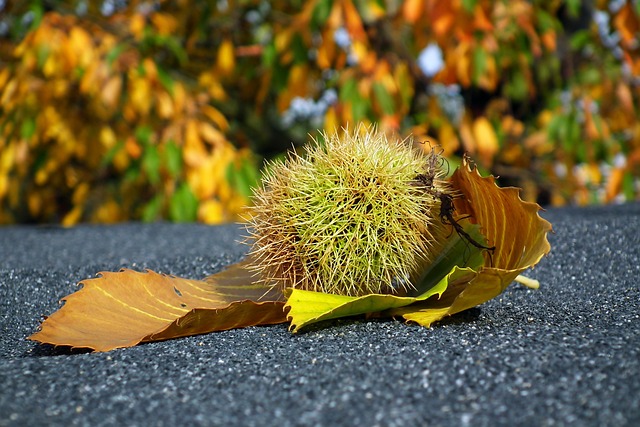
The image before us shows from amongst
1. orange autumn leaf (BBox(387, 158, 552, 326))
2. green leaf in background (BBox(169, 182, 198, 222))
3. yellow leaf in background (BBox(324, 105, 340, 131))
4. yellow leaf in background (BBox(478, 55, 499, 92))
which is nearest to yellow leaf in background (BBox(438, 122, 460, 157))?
yellow leaf in background (BBox(478, 55, 499, 92))

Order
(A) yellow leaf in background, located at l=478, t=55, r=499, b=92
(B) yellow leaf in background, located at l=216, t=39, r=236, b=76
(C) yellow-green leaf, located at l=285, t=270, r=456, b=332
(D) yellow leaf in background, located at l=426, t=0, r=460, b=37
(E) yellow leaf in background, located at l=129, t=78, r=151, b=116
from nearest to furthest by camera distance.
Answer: (C) yellow-green leaf, located at l=285, t=270, r=456, b=332 → (D) yellow leaf in background, located at l=426, t=0, r=460, b=37 → (E) yellow leaf in background, located at l=129, t=78, r=151, b=116 → (A) yellow leaf in background, located at l=478, t=55, r=499, b=92 → (B) yellow leaf in background, located at l=216, t=39, r=236, b=76

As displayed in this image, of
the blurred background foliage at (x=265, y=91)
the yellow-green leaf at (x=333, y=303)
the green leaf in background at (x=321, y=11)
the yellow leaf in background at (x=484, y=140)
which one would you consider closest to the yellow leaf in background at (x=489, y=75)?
the blurred background foliage at (x=265, y=91)

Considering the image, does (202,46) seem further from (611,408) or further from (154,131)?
(611,408)

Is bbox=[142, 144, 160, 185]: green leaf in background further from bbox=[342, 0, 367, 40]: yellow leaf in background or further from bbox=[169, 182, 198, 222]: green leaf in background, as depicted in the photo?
bbox=[342, 0, 367, 40]: yellow leaf in background

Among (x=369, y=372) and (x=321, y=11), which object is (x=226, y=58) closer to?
(x=321, y=11)

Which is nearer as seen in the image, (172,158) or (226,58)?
(172,158)

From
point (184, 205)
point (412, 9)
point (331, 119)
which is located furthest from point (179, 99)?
point (412, 9)
